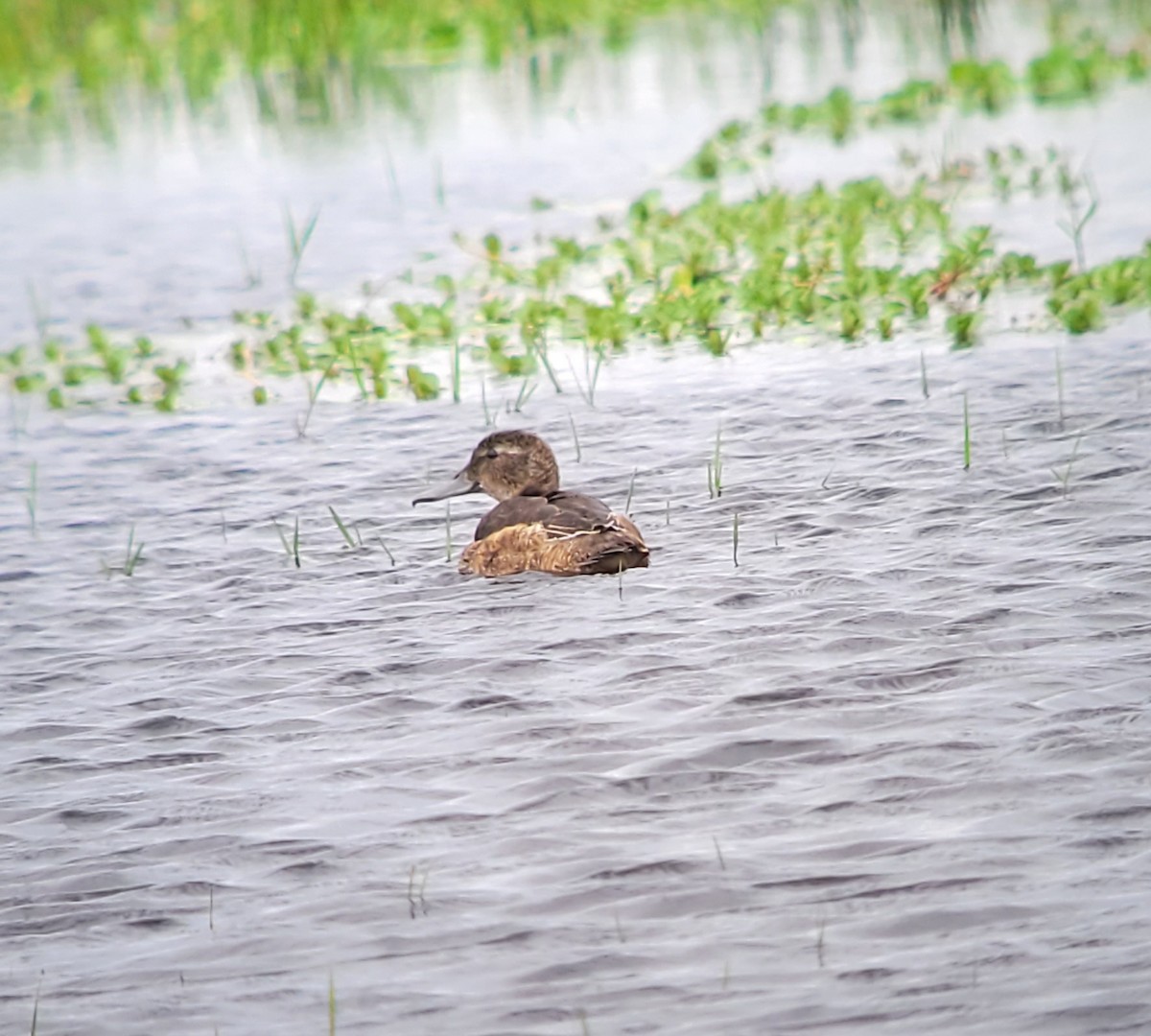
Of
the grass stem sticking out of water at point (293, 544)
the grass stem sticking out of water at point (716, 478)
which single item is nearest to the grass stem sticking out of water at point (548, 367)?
the grass stem sticking out of water at point (716, 478)

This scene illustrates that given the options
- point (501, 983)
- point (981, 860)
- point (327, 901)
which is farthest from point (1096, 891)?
point (327, 901)

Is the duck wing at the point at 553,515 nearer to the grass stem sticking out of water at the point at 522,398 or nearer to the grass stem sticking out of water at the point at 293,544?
the grass stem sticking out of water at the point at 293,544

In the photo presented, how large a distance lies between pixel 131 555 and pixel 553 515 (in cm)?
178

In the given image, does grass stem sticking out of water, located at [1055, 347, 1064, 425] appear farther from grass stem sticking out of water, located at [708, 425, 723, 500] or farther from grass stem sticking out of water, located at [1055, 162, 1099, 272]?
grass stem sticking out of water, located at [1055, 162, 1099, 272]

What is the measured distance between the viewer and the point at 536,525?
7.46 metres

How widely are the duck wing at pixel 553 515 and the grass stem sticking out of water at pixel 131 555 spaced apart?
4.36 feet

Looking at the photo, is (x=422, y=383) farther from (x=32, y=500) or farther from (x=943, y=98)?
(x=943, y=98)

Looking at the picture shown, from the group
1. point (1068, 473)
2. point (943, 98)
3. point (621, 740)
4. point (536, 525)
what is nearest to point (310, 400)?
point (536, 525)

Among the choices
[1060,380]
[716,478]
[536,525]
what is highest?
[1060,380]

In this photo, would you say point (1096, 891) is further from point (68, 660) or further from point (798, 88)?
point (798, 88)

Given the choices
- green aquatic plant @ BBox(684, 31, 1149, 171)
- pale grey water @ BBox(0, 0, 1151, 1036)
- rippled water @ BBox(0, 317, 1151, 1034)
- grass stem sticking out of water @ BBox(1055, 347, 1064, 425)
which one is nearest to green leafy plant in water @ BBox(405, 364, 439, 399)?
pale grey water @ BBox(0, 0, 1151, 1036)

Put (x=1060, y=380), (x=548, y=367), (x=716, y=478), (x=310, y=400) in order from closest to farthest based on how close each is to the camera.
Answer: (x=716, y=478)
(x=1060, y=380)
(x=548, y=367)
(x=310, y=400)

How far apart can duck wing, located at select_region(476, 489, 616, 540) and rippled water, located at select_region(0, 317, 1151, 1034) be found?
0.21m

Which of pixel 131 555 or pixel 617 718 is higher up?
pixel 617 718
